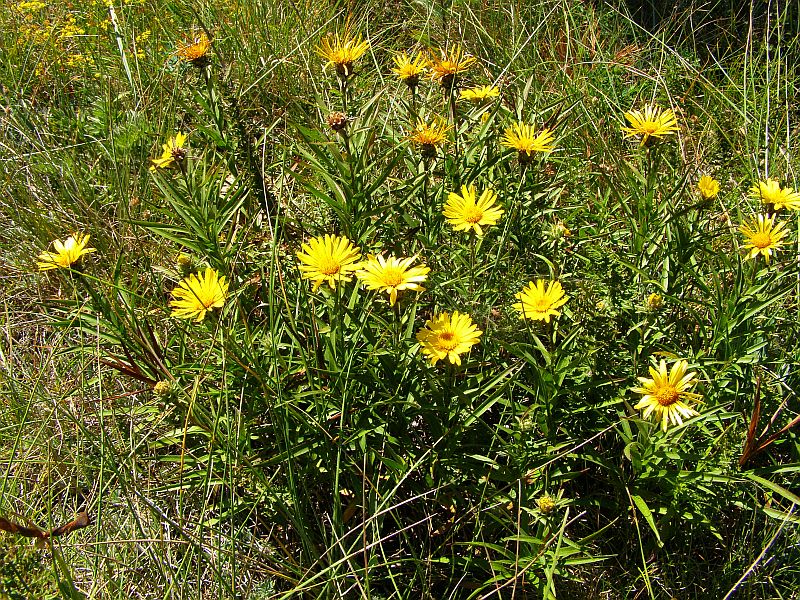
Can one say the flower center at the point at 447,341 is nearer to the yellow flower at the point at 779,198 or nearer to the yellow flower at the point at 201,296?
the yellow flower at the point at 201,296

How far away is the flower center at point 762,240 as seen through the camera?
152 centimetres

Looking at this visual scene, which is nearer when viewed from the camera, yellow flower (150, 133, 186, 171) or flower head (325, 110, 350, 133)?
flower head (325, 110, 350, 133)

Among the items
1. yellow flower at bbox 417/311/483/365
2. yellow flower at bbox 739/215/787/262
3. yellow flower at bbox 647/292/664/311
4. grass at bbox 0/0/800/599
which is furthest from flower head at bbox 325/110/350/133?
yellow flower at bbox 739/215/787/262

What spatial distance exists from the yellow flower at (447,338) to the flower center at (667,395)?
38 cm

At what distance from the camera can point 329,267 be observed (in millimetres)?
1467

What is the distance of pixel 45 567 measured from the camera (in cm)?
147

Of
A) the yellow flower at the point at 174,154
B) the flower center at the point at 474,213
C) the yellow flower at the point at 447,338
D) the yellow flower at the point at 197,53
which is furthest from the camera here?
the yellow flower at the point at 197,53

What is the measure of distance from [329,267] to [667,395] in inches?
28.5

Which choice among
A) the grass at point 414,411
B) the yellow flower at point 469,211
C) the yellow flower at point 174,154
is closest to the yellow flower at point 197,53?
the grass at point 414,411

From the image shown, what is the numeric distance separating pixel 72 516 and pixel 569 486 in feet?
3.88

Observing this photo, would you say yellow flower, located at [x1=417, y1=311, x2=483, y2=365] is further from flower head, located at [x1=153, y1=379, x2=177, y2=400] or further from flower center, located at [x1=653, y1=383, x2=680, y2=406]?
flower head, located at [x1=153, y1=379, x2=177, y2=400]

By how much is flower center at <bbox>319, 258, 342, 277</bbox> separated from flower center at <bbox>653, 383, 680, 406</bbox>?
2.27ft

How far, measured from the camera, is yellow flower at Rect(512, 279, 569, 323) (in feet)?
4.89

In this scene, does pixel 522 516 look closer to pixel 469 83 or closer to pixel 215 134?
pixel 215 134
